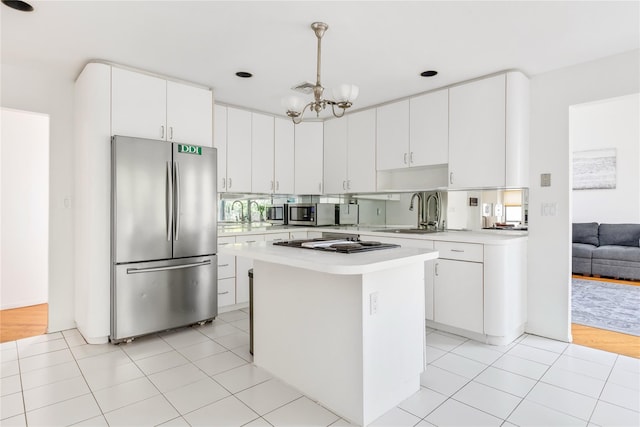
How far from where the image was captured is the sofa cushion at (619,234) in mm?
5465

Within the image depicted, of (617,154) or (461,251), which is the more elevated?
(617,154)

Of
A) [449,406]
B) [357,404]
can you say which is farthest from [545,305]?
A: [357,404]

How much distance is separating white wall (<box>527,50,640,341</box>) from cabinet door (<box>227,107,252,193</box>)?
3.03 m

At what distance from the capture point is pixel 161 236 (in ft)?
10.1

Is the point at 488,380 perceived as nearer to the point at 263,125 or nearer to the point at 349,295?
the point at 349,295

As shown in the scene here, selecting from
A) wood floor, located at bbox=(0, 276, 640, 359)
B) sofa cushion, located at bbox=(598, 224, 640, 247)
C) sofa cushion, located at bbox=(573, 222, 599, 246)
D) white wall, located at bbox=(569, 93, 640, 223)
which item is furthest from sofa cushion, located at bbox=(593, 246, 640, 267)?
wood floor, located at bbox=(0, 276, 640, 359)

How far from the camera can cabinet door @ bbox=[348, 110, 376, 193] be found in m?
4.25

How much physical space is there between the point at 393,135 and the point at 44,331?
404 centimetres

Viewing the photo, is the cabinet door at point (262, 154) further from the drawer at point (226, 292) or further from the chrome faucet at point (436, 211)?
the chrome faucet at point (436, 211)

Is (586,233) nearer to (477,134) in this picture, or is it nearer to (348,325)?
(477,134)

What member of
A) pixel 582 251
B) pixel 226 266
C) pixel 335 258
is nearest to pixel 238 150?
pixel 226 266

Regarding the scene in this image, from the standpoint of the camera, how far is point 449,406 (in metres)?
2.01

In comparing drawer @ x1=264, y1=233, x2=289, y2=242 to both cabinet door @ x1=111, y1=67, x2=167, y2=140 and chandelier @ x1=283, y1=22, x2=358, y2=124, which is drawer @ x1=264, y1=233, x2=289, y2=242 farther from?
chandelier @ x1=283, y1=22, x2=358, y2=124

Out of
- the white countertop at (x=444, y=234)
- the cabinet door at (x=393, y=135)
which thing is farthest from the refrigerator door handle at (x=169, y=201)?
the cabinet door at (x=393, y=135)
